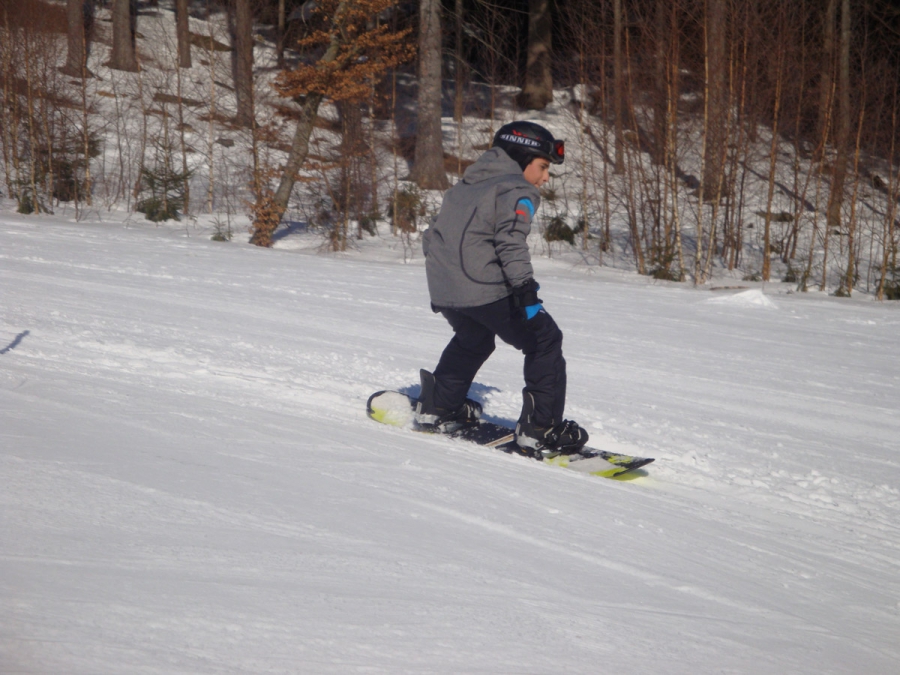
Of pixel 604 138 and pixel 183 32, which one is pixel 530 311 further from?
pixel 183 32

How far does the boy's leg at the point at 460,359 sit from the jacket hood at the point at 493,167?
0.72 m

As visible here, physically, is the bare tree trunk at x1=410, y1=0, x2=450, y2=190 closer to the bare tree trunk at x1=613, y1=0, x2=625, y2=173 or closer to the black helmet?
the bare tree trunk at x1=613, y1=0, x2=625, y2=173

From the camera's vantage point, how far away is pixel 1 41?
614 inches

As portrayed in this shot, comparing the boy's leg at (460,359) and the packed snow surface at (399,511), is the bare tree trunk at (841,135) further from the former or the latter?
the boy's leg at (460,359)

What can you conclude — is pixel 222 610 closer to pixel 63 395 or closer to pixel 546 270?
pixel 63 395

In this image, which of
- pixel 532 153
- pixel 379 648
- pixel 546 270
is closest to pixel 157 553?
pixel 379 648

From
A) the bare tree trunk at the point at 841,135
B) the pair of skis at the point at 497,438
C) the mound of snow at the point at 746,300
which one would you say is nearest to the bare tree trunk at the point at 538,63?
the bare tree trunk at the point at 841,135

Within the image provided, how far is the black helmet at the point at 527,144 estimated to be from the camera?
12.9 feet

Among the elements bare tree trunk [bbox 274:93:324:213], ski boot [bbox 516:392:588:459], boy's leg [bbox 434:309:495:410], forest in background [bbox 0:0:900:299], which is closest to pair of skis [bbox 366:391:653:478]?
ski boot [bbox 516:392:588:459]

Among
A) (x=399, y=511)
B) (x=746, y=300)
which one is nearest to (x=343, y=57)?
(x=746, y=300)

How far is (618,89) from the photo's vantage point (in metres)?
14.8

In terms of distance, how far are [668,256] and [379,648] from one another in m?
13.0

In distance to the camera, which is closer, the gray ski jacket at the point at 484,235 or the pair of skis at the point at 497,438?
the gray ski jacket at the point at 484,235

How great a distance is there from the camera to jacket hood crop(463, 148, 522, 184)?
155 inches
